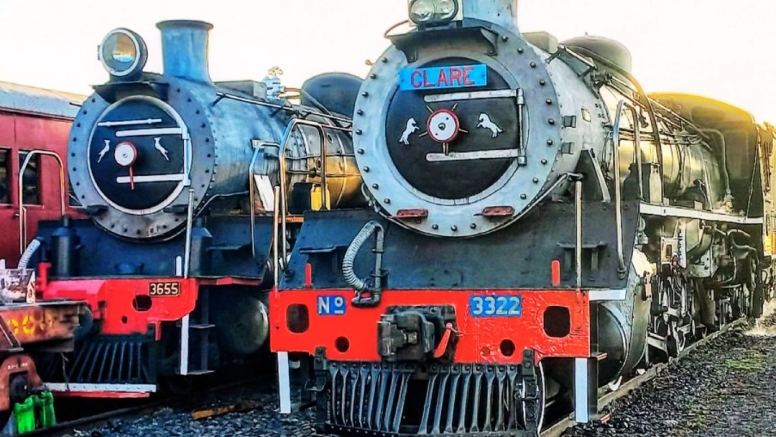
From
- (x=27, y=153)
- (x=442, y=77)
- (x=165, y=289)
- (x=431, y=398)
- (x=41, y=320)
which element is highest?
(x=442, y=77)

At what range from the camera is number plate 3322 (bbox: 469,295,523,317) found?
5555 millimetres

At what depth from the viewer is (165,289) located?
7.70 metres

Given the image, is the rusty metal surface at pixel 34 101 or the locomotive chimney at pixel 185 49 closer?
the locomotive chimney at pixel 185 49

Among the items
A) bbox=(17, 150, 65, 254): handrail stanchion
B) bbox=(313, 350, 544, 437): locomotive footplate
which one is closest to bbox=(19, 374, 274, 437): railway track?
bbox=(17, 150, 65, 254): handrail stanchion

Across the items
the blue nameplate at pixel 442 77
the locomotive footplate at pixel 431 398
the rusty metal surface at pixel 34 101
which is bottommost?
the locomotive footplate at pixel 431 398

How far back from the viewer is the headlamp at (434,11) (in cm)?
592

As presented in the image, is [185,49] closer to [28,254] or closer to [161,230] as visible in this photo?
[161,230]

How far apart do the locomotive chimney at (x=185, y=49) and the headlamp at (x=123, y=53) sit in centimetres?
62

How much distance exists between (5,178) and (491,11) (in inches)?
204

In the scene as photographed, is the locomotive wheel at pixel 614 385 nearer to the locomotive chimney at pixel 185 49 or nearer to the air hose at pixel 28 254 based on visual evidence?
the locomotive chimney at pixel 185 49

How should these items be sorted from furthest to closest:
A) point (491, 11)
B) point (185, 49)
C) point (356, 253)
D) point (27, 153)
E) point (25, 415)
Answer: point (27, 153), point (185, 49), point (25, 415), point (491, 11), point (356, 253)

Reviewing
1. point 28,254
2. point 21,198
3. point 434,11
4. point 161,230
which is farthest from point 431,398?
point 21,198

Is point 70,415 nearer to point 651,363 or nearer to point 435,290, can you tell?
point 435,290

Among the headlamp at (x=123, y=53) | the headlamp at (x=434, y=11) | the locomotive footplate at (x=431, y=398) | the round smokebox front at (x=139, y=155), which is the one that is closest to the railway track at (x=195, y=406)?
the locomotive footplate at (x=431, y=398)
